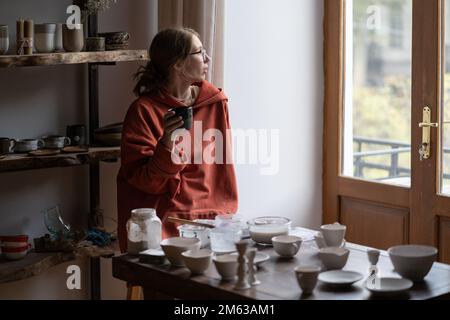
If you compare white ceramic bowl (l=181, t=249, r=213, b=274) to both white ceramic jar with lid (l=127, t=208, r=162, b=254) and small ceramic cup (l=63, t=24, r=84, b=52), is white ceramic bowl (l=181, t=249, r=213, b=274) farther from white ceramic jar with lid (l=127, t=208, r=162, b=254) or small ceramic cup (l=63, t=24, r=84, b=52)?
small ceramic cup (l=63, t=24, r=84, b=52)

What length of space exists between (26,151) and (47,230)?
466 mm

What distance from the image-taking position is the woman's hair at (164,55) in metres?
3.38

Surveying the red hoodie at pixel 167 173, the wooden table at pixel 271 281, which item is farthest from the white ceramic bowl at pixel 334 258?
the red hoodie at pixel 167 173

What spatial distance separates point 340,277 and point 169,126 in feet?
3.16

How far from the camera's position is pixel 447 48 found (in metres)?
3.99

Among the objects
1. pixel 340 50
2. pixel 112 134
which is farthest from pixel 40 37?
pixel 340 50

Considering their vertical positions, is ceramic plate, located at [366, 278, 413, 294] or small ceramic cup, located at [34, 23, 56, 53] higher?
small ceramic cup, located at [34, 23, 56, 53]

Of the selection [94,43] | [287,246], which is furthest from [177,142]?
[287,246]

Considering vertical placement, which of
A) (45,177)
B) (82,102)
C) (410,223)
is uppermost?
(82,102)

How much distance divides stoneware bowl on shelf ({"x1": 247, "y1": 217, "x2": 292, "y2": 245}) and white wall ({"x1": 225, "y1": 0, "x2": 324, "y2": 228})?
55.3 inches

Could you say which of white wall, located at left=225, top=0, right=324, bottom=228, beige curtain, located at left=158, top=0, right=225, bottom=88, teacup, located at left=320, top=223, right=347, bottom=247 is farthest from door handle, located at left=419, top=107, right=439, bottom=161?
teacup, located at left=320, top=223, right=347, bottom=247

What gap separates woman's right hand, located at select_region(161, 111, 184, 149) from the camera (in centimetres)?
313
